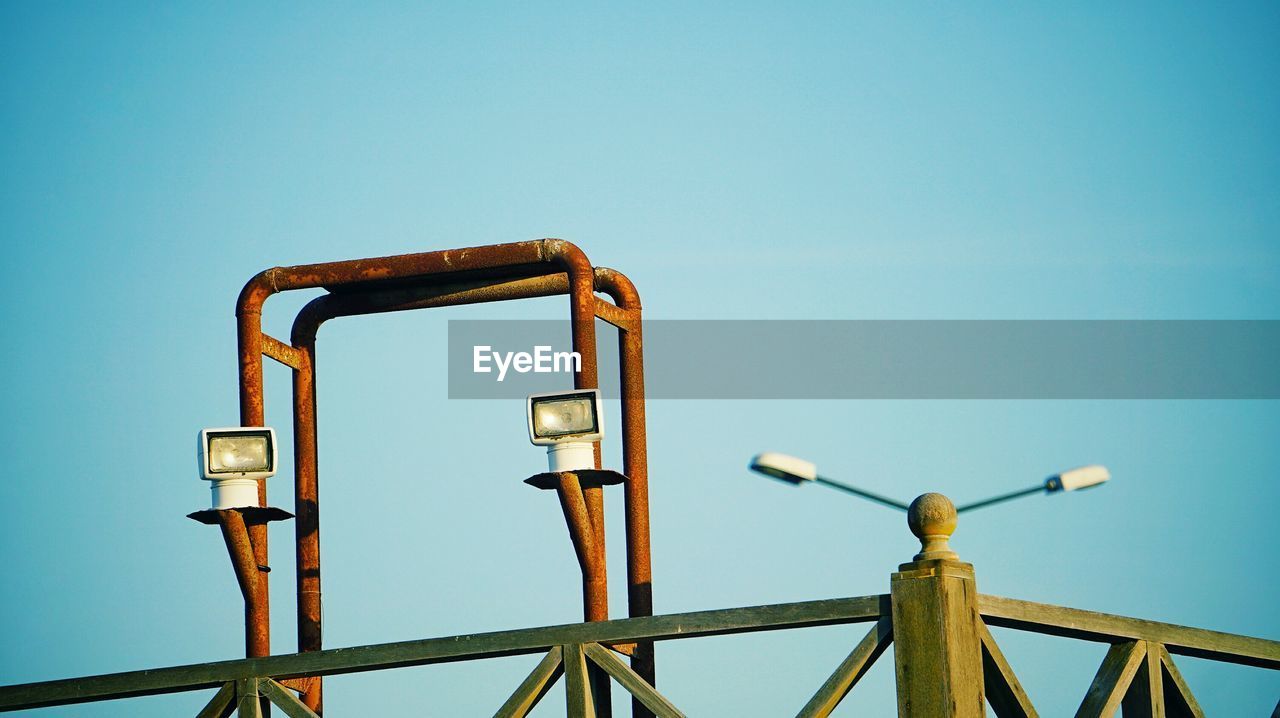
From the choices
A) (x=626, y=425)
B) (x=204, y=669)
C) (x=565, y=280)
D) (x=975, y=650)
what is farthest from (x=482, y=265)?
(x=975, y=650)

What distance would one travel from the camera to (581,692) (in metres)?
8.08

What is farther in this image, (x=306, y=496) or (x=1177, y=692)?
(x=306, y=496)

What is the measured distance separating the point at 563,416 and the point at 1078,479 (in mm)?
2750

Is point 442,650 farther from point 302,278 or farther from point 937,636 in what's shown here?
point 302,278

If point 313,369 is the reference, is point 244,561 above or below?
below

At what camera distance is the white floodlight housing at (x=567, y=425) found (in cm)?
947

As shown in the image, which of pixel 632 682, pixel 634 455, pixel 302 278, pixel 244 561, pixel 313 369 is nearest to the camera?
pixel 632 682

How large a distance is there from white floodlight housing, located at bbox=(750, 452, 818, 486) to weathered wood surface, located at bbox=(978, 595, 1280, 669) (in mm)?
1083

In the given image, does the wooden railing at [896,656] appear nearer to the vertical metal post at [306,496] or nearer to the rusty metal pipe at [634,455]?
the rusty metal pipe at [634,455]

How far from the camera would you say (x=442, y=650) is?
8.22 m

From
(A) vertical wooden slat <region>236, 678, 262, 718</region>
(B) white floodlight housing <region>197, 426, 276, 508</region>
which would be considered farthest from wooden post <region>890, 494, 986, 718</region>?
(B) white floodlight housing <region>197, 426, 276, 508</region>

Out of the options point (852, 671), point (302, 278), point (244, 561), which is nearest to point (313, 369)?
point (302, 278)

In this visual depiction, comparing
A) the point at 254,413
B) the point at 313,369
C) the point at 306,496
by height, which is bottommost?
the point at 306,496

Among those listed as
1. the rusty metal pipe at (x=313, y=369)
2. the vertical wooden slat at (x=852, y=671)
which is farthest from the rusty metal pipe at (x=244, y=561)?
the vertical wooden slat at (x=852, y=671)
